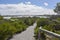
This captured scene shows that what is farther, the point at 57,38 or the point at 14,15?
the point at 14,15

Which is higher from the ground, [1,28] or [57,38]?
[57,38]

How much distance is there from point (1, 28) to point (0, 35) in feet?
3.94

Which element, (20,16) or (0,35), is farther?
(20,16)

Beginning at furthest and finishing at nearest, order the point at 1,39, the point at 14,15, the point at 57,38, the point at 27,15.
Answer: the point at 27,15
the point at 14,15
the point at 1,39
the point at 57,38

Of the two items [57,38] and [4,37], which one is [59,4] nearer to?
[4,37]

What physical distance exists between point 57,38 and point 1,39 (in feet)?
51.2

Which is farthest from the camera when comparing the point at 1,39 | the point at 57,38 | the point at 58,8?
the point at 58,8

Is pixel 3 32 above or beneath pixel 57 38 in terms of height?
beneath

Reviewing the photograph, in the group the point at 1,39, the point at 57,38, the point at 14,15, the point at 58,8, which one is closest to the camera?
the point at 57,38

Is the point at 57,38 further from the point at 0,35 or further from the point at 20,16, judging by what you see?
the point at 20,16

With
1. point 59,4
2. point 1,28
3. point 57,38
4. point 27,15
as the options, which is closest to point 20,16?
point 27,15

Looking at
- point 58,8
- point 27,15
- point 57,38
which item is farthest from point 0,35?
point 27,15

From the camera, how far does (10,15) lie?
327 ft

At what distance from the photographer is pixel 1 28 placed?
22.7 metres
